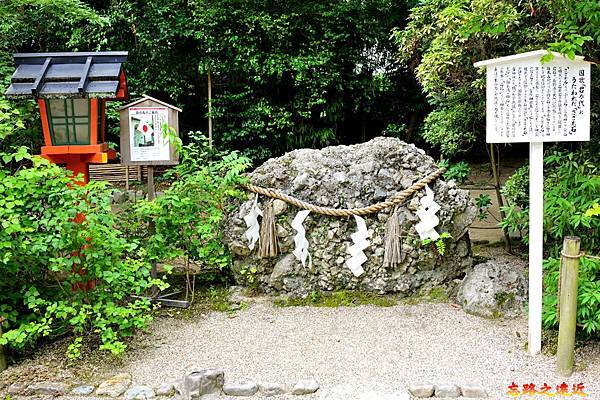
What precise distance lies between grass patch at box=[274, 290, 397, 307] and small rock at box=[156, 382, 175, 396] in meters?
1.64

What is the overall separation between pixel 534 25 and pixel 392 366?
324 cm

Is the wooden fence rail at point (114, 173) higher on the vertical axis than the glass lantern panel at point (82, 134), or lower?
lower

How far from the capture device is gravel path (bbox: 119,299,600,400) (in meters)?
3.80

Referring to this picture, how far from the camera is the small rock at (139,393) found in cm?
365

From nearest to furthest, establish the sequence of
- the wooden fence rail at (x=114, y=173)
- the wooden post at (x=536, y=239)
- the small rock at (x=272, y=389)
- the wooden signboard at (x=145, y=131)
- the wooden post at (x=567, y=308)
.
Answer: the small rock at (x=272, y=389) < the wooden post at (x=567, y=308) < the wooden post at (x=536, y=239) < the wooden signboard at (x=145, y=131) < the wooden fence rail at (x=114, y=173)

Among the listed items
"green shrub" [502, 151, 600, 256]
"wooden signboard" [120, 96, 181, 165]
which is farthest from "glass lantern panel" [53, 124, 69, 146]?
"green shrub" [502, 151, 600, 256]

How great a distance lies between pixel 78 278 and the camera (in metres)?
4.19

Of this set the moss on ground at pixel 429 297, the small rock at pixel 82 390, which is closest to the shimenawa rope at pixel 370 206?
the moss on ground at pixel 429 297

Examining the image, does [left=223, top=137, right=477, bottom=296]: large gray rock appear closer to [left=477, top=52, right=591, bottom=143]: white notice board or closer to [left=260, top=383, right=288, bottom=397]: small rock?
[left=477, top=52, right=591, bottom=143]: white notice board

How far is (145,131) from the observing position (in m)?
5.13

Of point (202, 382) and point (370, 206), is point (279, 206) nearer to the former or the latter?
point (370, 206)

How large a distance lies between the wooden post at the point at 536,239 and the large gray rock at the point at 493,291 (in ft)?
2.32

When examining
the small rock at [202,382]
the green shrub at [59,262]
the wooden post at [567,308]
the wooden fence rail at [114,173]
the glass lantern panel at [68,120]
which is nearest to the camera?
the small rock at [202,382]

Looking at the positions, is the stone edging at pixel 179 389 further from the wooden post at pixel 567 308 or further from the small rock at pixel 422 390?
the wooden post at pixel 567 308
